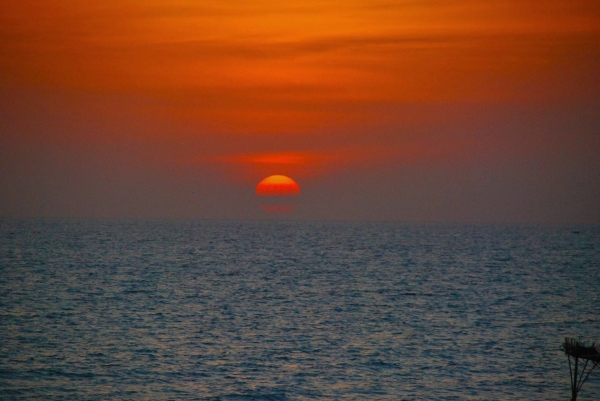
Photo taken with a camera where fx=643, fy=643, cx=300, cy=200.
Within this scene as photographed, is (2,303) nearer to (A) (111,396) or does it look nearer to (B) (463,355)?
(A) (111,396)

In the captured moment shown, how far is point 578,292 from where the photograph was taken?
82688 mm

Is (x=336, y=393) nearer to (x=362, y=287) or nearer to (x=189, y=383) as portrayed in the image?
(x=189, y=383)

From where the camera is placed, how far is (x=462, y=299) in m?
75.4

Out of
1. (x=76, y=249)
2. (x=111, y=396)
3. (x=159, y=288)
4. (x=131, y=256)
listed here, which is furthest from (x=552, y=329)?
(x=76, y=249)

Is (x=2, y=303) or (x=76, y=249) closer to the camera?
(x=2, y=303)

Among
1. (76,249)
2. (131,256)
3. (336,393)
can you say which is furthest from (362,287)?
(76,249)

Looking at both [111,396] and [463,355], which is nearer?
[111,396]

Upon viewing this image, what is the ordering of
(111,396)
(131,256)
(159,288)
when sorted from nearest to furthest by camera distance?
(111,396) < (159,288) < (131,256)

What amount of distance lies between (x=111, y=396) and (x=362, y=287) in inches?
2111

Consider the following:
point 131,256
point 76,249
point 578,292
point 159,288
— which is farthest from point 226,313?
point 76,249

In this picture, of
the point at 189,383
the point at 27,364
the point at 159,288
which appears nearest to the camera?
the point at 189,383

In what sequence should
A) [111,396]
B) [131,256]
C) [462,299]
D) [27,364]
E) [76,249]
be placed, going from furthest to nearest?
1. [76,249]
2. [131,256]
3. [462,299]
4. [27,364]
5. [111,396]

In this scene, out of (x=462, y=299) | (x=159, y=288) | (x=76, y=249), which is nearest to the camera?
(x=462, y=299)

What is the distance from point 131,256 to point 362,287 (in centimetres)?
7543
